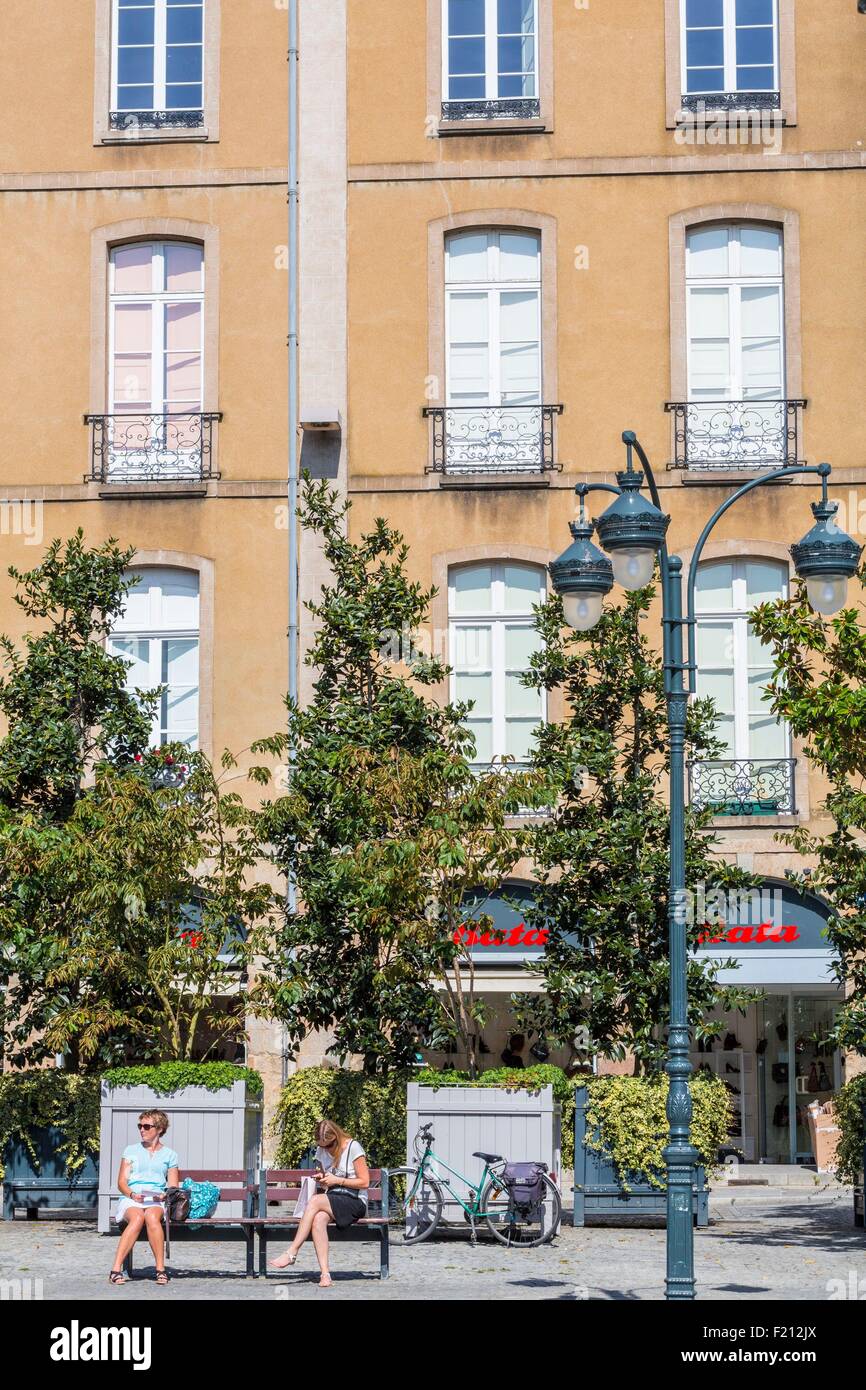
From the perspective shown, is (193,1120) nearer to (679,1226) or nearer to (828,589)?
(679,1226)

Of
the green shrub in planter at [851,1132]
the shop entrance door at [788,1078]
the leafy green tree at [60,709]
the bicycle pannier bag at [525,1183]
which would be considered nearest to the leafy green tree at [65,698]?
the leafy green tree at [60,709]

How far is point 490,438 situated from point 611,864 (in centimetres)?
660

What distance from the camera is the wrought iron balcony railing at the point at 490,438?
25.3 metres

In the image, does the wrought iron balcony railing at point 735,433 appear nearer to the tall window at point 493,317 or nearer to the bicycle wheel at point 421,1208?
the tall window at point 493,317

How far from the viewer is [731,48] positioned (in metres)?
26.0

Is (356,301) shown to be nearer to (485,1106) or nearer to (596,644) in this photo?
(596,644)

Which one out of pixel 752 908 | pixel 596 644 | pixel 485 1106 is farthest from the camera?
pixel 752 908

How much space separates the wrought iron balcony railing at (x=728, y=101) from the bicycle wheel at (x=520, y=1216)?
13.5 meters

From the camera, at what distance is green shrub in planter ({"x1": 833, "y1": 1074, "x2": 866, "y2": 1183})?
1916cm

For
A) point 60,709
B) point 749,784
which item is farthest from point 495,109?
point 60,709

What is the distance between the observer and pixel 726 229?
25.8m

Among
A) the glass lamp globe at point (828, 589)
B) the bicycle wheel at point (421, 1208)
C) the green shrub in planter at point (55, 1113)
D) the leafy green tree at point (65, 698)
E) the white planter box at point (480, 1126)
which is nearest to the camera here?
the glass lamp globe at point (828, 589)

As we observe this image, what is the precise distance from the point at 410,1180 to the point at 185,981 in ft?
9.33

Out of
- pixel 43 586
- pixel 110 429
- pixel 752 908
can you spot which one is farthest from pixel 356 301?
pixel 752 908
